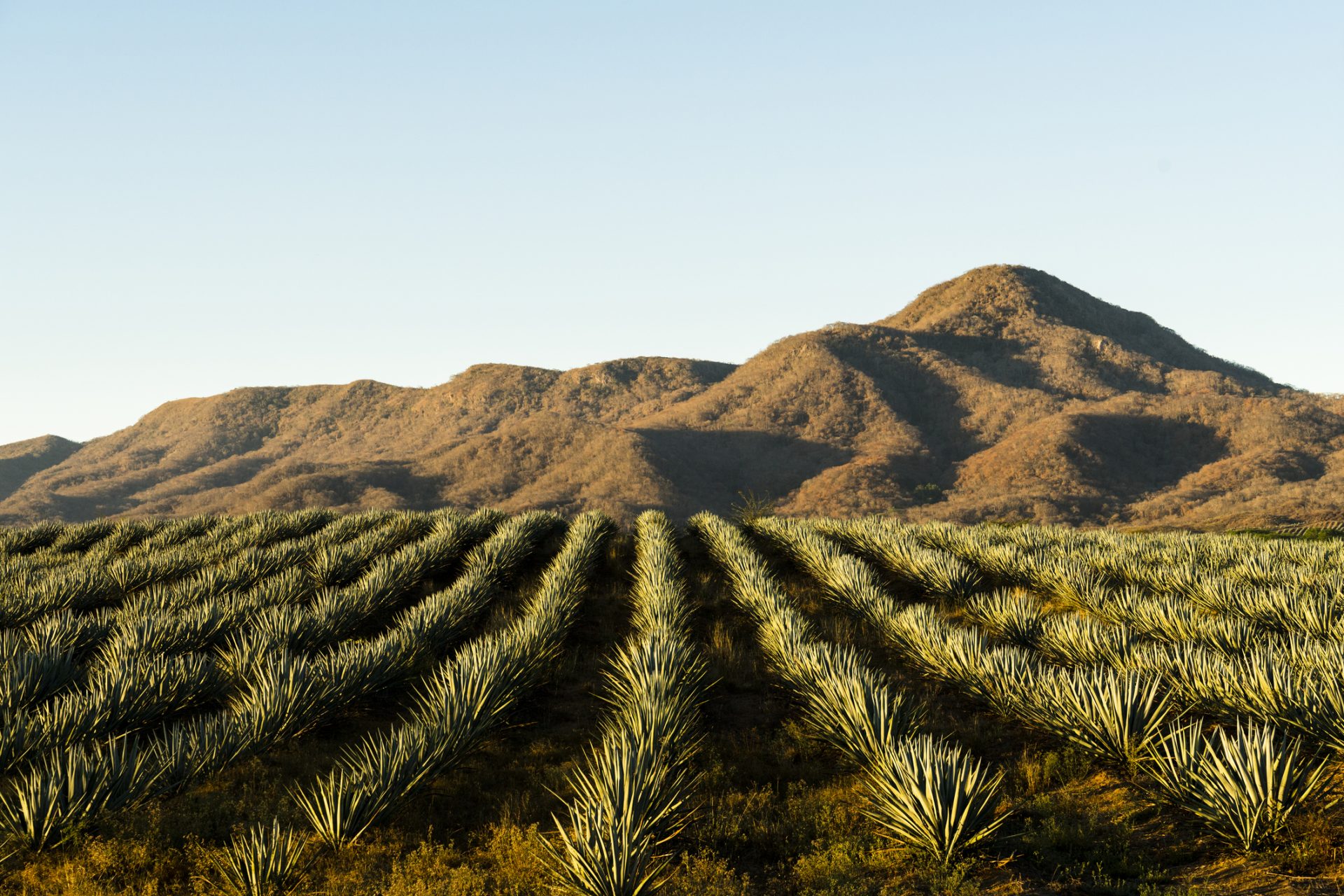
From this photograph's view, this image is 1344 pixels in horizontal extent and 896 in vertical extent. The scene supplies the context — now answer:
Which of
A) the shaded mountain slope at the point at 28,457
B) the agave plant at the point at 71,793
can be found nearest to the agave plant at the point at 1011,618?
the agave plant at the point at 71,793

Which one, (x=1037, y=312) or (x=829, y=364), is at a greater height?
(x=1037, y=312)

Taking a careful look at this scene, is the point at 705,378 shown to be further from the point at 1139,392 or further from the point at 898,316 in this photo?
the point at 1139,392

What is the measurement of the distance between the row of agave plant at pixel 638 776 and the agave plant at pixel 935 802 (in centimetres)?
111

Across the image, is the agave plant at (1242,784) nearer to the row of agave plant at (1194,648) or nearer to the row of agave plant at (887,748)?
the row of agave plant at (1194,648)

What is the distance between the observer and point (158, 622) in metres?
7.49

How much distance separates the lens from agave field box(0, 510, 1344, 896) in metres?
4.11

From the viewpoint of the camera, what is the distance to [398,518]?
16.0 meters

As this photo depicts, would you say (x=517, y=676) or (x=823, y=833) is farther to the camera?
(x=517, y=676)

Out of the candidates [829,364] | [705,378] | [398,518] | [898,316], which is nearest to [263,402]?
[705,378]

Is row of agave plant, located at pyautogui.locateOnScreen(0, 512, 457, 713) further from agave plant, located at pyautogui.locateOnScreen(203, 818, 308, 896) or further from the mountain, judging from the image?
the mountain

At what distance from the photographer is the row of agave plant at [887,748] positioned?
4078mm

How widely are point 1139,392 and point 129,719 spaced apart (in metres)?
87.7

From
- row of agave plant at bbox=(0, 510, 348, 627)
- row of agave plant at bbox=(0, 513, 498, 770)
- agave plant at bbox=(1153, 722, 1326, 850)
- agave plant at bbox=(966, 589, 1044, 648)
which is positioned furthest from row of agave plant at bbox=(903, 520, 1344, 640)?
row of agave plant at bbox=(0, 510, 348, 627)

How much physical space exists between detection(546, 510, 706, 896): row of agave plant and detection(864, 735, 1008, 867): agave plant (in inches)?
43.8
